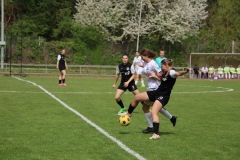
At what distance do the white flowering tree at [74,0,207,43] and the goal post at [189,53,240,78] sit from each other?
15.7 feet

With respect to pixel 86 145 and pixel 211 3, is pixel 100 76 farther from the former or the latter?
pixel 86 145

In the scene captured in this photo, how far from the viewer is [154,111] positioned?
31.9 ft

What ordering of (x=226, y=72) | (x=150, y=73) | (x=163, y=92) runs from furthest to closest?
(x=226, y=72), (x=150, y=73), (x=163, y=92)

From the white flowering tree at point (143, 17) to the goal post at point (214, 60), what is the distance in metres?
4.79

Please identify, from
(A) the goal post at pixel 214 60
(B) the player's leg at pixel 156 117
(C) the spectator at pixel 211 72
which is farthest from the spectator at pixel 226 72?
(B) the player's leg at pixel 156 117

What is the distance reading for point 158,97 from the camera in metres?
9.90

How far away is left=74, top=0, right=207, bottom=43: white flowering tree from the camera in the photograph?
161 ft

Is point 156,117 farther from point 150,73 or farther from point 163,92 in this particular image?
point 150,73

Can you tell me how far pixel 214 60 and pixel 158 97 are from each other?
35733mm

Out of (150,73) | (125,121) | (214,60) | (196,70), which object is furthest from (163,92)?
(214,60)

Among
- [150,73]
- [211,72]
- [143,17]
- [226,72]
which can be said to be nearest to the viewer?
[150,73]

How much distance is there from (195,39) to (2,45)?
20.3 metres

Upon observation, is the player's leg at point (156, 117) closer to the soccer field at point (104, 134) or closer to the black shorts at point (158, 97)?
the black shorts at point (158, 97)

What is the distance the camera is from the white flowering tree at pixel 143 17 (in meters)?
49.0
